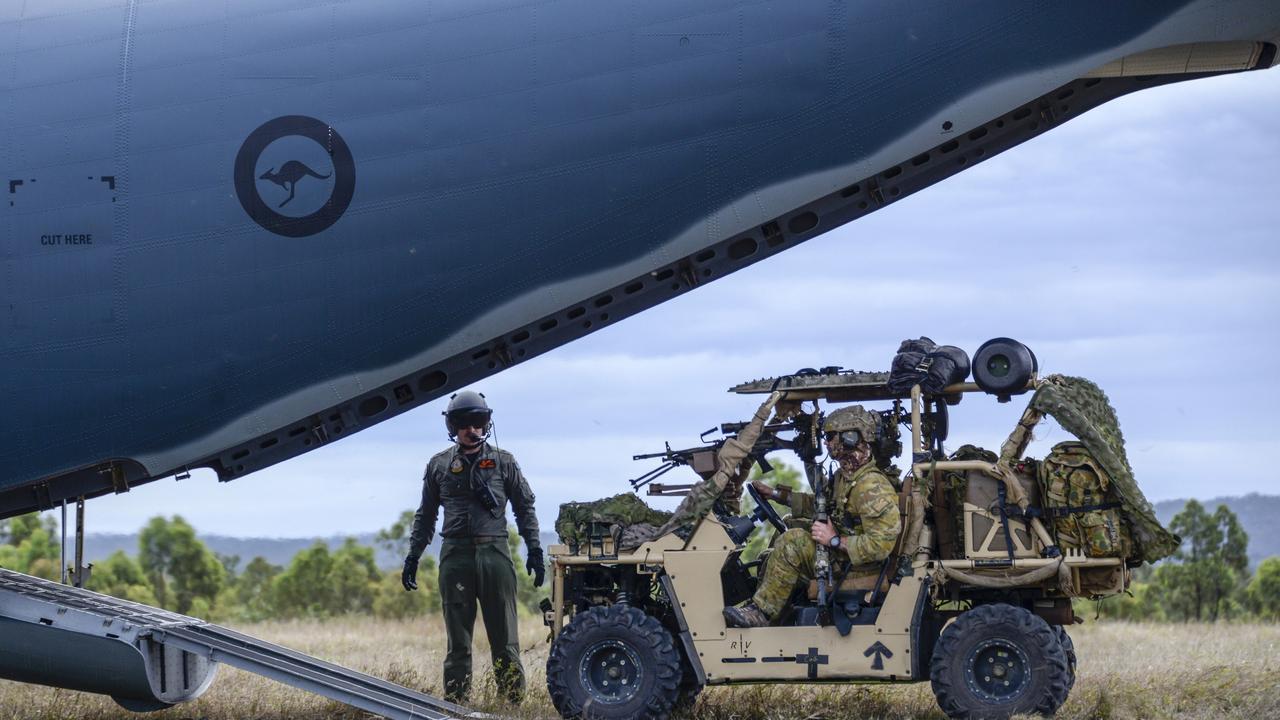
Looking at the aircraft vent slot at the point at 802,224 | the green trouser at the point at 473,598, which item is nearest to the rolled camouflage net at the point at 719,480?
the aircraft vent slot at the point at 802,224

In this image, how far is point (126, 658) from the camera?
966cm

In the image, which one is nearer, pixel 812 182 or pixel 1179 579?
pixel 812 182

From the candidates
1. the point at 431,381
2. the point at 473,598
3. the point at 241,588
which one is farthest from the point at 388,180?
the point at 241,588

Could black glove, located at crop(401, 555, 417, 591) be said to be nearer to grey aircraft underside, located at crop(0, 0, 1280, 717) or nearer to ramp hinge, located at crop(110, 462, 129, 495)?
grey aircraft underside, located at crop(0, 0, 1280, 717)

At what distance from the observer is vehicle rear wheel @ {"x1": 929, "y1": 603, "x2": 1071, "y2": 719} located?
901 cm

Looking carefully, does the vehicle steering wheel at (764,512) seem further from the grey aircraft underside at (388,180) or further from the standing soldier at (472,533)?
the standing soldier at (472,533)

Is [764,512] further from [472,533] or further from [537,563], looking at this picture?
[472,533]

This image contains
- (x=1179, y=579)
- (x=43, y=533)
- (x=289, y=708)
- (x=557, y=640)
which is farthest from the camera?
(x=43, y=533)

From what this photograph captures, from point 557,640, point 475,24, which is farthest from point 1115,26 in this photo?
point 557,640

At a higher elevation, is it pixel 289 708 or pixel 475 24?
pixel 475 24

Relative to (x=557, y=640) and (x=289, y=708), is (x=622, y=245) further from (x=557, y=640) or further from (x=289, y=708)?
(x=289, y=708)

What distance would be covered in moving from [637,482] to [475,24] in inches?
135

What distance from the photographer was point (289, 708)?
37.3 ft

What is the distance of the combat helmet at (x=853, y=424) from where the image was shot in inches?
383
